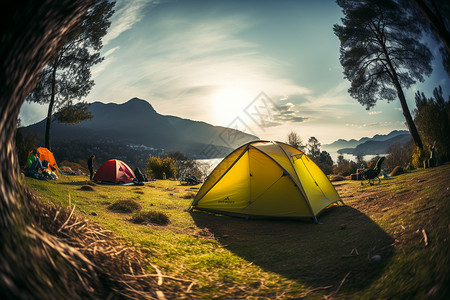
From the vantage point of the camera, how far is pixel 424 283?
1.16 metres

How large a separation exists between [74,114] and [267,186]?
62.7 ft

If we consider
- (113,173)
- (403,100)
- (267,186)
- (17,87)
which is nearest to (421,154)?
(403,100)

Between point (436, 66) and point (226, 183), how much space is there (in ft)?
22.2

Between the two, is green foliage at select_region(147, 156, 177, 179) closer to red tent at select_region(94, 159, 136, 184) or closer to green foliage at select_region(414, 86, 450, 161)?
red tent at select_region(94, 159, 136, 184)

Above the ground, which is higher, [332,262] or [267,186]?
[267,186]

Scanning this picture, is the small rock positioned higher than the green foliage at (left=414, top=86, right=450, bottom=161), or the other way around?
the green foliage at (left=414, top=86, right=450, bottom=161)

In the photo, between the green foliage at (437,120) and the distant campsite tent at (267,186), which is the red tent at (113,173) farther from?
the green foliage at (437,120)

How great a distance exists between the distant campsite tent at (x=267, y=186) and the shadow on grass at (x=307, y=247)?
1.50ft

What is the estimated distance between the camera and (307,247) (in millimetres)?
4004

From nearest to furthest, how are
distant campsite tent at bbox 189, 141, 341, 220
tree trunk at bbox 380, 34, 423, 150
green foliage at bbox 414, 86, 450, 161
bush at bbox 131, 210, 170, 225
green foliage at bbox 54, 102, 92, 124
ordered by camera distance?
1. green foliage at bbox 414, 86, 450, 161
2. tree trunk at bbox 380, 34, 423, 150
3. bush at bbox 131, 210, 170, 225
4. distant campsite tent at bbox 189, 141, 341, 220
5. green foliage at bbox 54, 102, 92, 124

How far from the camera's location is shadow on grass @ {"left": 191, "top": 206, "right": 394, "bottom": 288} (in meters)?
2.30

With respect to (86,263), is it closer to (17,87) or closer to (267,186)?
(17,87)

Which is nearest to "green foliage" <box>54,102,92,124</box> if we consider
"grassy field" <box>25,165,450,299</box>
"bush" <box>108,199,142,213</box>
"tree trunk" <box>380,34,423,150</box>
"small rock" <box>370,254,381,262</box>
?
"bush" <box>108,199,142,213</box>

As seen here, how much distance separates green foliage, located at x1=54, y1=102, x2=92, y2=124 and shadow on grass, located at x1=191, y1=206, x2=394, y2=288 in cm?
1706
